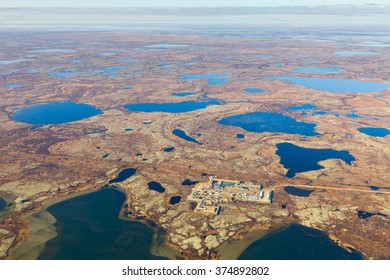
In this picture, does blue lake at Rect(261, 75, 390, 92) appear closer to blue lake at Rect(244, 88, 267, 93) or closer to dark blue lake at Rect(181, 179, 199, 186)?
blue lake at Rect(244, 88, 267, 93)

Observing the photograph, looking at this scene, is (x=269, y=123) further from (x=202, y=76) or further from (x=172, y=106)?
(x=202, y=76)

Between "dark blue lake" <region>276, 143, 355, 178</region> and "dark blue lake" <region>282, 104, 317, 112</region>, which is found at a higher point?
"dark blue lake" <region>276, 143, 355, 178</region>

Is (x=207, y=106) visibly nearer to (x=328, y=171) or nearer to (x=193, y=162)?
(x=193, y=162)

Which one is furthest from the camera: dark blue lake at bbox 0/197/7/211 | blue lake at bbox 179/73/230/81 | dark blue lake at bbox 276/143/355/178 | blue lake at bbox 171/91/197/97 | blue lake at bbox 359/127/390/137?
blue lake at bbox 179/73/230/81

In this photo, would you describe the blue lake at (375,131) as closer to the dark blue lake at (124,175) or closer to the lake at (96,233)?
the dark blue lake at (124,175)

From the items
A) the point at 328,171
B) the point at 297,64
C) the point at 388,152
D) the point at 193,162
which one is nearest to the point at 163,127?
the point at 193,162

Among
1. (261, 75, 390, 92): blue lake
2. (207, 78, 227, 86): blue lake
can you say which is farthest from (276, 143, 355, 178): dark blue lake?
(207, 78, 227, 86): blue lake

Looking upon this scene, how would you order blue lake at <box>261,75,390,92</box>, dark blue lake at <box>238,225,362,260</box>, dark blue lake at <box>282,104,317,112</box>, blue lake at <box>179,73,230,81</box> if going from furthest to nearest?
1. blue lake at <box>179,73,230,81</box>
2. blue lake at <box>261,75,390,92</box>
3. dark blue lake at <box>282,104,317,112</box>
4. dark blue lake at <box>238,225,362,260</box>
